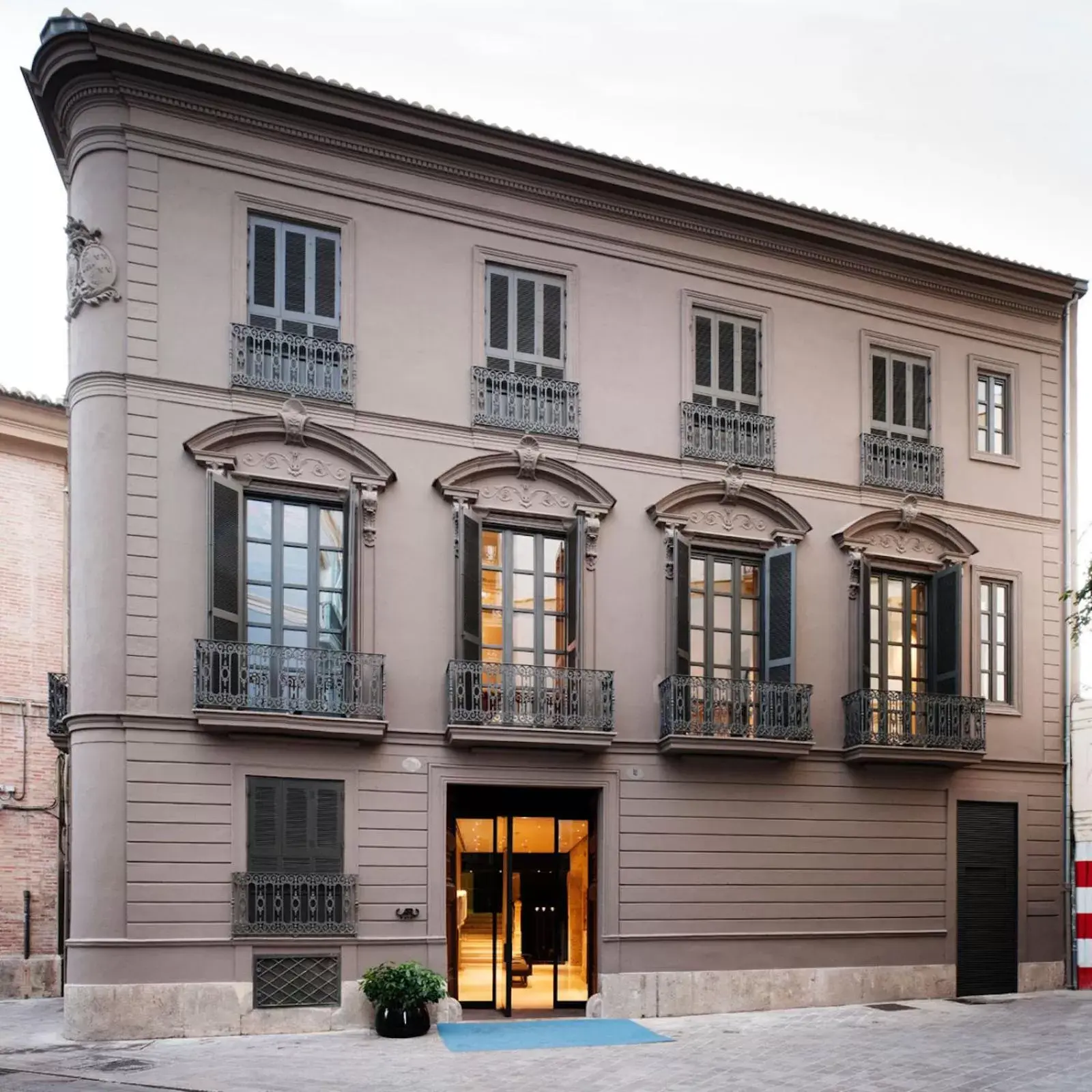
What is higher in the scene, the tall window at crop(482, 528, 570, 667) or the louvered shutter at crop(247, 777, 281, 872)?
the tall window at crop(482, 528, 570, 667)

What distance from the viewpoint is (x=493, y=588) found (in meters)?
17.7

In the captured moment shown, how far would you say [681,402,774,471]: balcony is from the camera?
748 inches

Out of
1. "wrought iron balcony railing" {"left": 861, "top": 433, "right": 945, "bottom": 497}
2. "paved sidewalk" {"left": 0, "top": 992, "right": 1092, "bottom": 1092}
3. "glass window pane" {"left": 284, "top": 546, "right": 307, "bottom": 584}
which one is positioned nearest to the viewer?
"paved sidewalk" {"left": 0, "top": 992, "right": 1092, "bottom": 1092}

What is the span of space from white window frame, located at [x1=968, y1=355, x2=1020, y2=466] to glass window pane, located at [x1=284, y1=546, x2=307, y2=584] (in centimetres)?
1126

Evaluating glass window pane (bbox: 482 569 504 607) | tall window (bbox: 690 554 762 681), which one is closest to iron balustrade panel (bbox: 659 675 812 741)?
tall window (bbox: 690 554 762 681)

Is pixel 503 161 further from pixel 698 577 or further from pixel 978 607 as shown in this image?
pixel 978 607

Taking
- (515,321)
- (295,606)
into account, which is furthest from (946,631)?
(295,606)

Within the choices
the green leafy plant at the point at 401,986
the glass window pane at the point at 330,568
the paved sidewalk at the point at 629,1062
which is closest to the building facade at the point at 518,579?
the glass window pane at the point at 330,568

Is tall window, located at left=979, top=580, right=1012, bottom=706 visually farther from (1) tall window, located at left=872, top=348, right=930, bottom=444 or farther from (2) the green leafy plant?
(2) the green leafy plant

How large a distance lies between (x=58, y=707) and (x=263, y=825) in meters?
3.75

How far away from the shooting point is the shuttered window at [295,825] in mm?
15906

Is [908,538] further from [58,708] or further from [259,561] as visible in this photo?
[58,708]

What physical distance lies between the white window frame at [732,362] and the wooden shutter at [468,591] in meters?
4.24

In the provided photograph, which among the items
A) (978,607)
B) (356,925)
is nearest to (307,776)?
(356,925)
